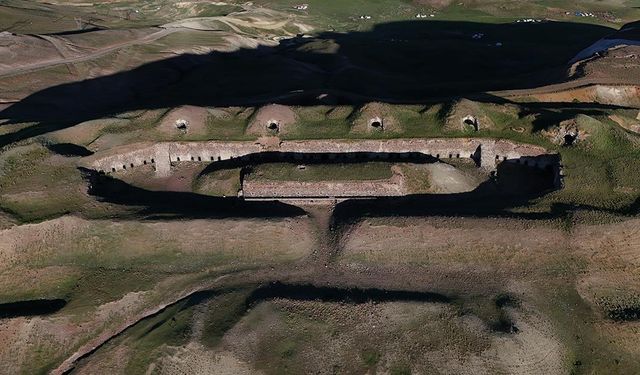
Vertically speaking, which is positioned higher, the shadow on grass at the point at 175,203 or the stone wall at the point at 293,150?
the stone wall at the point at 293,150

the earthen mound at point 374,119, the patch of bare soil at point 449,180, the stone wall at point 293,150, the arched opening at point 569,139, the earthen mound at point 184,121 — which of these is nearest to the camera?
the patch of bare soil at point 449,180

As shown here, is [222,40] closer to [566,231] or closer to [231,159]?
[231,159]

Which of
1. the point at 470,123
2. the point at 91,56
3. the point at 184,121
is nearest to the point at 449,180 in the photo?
the point at 470,123

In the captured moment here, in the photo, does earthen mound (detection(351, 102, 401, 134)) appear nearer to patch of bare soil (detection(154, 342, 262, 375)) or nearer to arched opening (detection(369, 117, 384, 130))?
arched opening (detection(369, 117, 384, 130))

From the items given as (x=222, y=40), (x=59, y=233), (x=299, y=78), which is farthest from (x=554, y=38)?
(x=59, y=233)

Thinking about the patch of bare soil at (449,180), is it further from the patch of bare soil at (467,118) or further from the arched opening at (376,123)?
the arched opening at (376,123)

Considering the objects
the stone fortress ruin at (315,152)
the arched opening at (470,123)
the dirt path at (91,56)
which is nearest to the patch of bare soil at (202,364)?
the stone fortress ruin at (315,152)
